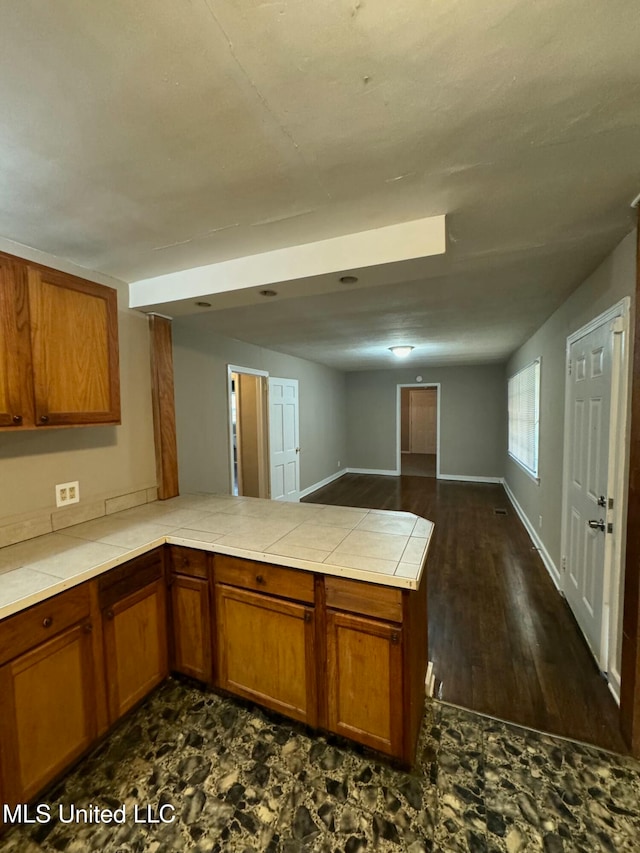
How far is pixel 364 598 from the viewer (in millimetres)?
1426

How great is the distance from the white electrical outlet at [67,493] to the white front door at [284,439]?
2.95 meters

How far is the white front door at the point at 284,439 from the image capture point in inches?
196

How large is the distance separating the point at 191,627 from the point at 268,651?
0.48 meters

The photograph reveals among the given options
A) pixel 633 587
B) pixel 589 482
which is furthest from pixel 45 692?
pixel 589 482

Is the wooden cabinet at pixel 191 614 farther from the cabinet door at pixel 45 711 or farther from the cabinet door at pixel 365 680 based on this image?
the cabinet door at pixel 365 680

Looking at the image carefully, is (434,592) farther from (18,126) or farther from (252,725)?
(18,126)

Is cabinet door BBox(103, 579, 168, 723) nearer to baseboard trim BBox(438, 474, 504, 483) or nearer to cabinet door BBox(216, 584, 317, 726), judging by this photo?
cabinet door BBox(216, 584, 317, 726)

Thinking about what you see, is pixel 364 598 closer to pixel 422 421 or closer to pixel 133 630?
pixel 133 630

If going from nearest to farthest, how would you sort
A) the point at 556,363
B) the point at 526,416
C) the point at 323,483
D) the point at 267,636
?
the point at 267,636 → the point at 556,363 → the point at 526,416 → the point at 323,483

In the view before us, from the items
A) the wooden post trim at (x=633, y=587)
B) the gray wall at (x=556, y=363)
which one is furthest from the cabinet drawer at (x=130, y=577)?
the gray wall at (x=556, y=363)

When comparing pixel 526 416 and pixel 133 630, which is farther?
pixel 526 416

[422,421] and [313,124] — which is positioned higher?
[313,124]

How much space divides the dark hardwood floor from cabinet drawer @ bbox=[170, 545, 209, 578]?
4.79 feet

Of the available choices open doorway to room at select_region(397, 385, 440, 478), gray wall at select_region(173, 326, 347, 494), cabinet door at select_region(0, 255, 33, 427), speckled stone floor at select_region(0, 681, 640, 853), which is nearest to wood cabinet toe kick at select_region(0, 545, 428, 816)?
speckled stone floor at select_region(0, 681, 640, 853)
